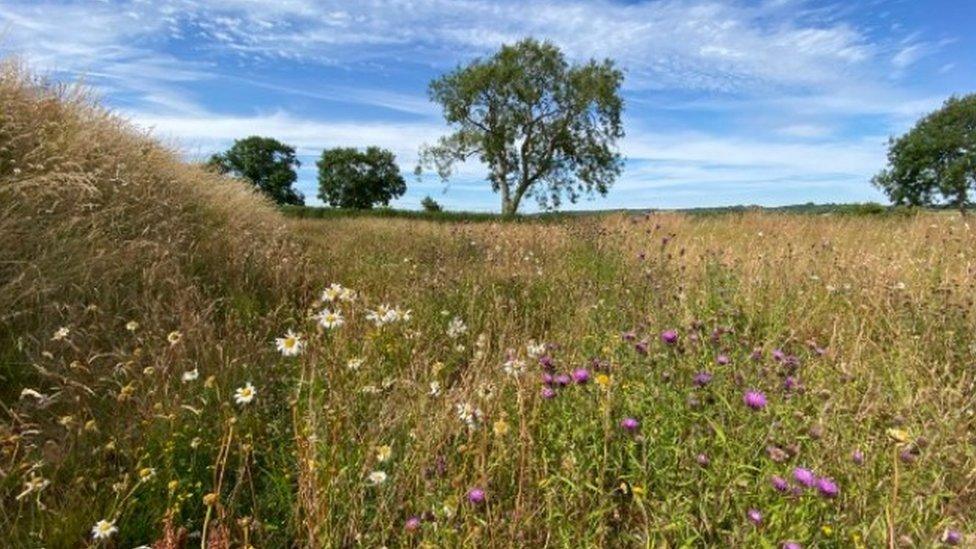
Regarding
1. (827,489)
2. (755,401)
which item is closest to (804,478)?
(827,489)

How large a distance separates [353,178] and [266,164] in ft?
30.0

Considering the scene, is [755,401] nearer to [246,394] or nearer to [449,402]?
[449,402]

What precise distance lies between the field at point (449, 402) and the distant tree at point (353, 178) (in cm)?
5745

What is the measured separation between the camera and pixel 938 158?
38.4 m

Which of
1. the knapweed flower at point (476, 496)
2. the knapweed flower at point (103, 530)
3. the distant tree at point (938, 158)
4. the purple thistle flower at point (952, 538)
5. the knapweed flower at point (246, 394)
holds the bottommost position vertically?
the knapweed flower at point (103, 530)

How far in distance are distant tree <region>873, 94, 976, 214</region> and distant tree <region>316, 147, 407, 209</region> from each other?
4802cm

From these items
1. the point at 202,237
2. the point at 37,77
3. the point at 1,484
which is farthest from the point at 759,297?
the point at 37,77

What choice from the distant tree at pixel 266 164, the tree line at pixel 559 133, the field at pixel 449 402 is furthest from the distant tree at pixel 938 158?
the distant tree at pixel 266 164

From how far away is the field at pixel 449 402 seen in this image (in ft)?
5.76

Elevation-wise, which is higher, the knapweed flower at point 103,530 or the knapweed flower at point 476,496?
the knapweed flower at point 476,496

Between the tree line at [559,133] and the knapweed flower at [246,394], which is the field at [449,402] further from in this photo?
the tree line at [559,133]

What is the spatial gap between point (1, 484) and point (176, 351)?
953mm

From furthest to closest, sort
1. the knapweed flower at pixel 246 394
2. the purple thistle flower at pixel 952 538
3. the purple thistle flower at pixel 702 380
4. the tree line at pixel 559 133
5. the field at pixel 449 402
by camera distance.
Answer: the tree line at pixel 559 133, the knapweed flower at pixel 246 394, the purple thistle flower at pixel 702 380, the field at pixel 449 402, the purple thistle flower at pixel 952 538

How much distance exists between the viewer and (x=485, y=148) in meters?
32.8
